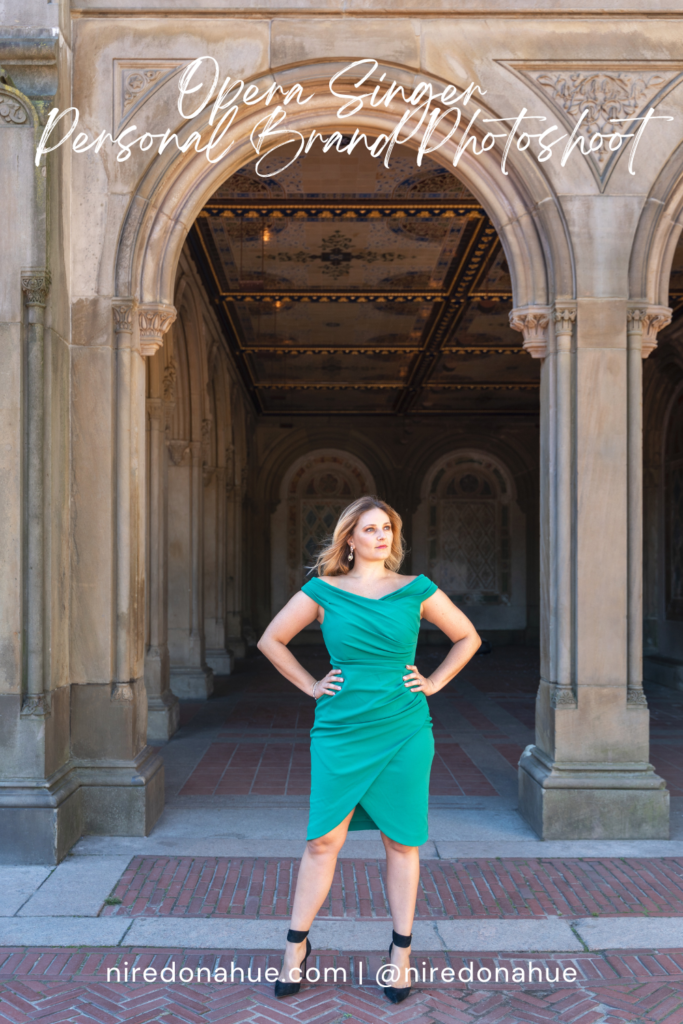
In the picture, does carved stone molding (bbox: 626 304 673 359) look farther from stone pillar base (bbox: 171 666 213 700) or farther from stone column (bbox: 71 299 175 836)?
stone pillar base (bbox: 171 666 213 700)

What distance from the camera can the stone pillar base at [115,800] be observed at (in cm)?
496

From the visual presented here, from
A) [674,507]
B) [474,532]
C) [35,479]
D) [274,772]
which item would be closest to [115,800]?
[274,772]

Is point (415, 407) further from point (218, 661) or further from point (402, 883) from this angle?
point (402, 883)

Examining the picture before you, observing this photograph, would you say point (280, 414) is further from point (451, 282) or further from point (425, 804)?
point (425, 804)

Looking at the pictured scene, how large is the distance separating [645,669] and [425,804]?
9.90 m

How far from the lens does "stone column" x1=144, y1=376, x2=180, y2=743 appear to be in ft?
25.2

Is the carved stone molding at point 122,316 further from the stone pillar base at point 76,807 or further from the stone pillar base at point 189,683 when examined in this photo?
the stone pillar base at point 189,683

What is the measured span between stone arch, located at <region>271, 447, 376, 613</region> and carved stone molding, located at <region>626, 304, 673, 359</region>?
12772 mm

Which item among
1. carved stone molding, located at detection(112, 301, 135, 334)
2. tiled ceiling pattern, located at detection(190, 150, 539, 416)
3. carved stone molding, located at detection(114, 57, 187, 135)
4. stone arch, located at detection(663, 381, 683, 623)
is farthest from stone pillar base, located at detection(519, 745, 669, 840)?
stone arch, located at detection(663, 381, 683, 623)

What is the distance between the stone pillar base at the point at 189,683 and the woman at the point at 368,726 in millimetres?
6727

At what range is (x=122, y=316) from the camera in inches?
202

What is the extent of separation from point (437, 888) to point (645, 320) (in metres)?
3.46

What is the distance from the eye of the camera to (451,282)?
10.0 meters

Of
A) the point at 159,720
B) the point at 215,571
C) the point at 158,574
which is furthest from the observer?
the point at 215,571
